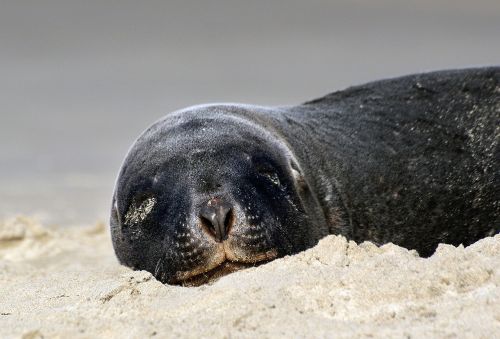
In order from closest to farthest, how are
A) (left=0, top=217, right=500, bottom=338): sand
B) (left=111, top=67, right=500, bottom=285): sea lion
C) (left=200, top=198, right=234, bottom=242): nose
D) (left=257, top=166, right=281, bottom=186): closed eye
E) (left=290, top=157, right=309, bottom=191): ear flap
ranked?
(left=0, top=217, right=500, bottom=338): sand, (left=200, top=198, right=234, bottom=242): nose, (left=111, top=67, right=500, bottom=285): sea lion, (left=257, top=166, right=281, bottom=186): closed eye, (left=290, top=157, right=309, bottom=191): ear flap

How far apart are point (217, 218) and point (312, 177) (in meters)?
2.02

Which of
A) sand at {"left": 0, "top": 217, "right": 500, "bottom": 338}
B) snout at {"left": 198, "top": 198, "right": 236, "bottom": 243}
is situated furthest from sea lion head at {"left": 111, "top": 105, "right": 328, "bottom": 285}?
sand at {"left": 0, "top": 217, "right": 500, "bottom": 338}

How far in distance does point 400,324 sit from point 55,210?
→ 1536 centimetres

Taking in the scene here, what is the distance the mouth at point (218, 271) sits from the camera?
19.7 ft

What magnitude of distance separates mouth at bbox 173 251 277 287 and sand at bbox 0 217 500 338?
0.95 feet

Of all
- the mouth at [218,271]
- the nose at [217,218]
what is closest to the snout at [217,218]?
the nose at [217,218]

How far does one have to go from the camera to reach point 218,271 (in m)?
6.03

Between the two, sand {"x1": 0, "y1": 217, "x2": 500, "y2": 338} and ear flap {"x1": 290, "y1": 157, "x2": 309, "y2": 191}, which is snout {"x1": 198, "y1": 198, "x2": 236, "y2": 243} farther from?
ear flap {"x1": 290, "y1": 157, "x2": 309, "y2": 191}

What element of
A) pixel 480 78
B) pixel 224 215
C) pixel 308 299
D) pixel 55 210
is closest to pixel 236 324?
pixel 308 299

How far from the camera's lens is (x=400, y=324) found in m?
4.34

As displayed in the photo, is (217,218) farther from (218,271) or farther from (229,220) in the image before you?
(218,271)

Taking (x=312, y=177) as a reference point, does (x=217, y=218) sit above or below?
above

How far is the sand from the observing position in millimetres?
4324

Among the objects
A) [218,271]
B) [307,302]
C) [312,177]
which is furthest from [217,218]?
[312,177]
